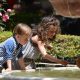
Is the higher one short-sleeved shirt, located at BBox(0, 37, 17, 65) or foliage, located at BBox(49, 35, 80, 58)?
short-sleeved shirt, located at BBox(0, 37, 17, 65)

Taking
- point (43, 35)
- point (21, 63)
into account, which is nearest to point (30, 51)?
point (21, 63)

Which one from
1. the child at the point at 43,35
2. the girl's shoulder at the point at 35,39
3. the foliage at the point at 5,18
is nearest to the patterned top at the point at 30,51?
the child at the point at 43,35

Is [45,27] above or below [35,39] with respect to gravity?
above

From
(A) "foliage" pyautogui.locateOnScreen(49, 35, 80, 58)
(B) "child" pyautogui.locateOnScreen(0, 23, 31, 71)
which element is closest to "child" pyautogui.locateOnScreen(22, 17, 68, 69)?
(B) "child" pyautogui.locateOnScreen(0, 23, 31, 71)

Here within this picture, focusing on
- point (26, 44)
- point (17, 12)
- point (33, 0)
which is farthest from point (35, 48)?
point (33, 0)

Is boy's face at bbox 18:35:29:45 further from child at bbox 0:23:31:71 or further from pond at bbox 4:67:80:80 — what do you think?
pond at bbox 4:67:80:80

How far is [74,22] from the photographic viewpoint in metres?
19.6

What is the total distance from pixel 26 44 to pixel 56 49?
19.2 ft

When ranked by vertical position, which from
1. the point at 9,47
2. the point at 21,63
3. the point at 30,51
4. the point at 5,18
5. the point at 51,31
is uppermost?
the point at 51,31

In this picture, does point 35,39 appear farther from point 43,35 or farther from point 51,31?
point 51,31

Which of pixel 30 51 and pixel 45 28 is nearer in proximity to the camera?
pixel 45 28

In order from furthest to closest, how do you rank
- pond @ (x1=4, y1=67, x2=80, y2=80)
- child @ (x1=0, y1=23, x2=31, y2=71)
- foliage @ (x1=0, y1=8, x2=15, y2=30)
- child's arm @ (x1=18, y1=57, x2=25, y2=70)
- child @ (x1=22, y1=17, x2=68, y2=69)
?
foliage @ (x1=0, y1=8, x2=15, y2=30), child's arm @ (x1=18, y1=57, x2=25, y2=70), child @ (x1=22, y1=17, x2=68, y2=69), child @ (x1=0, y1=23, x2=31, y2=71), pond @ (x1=4, y1=67, x2=80, y2=80)

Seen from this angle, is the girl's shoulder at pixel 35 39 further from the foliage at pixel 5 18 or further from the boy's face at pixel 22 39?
the foliage at pixel 5 18

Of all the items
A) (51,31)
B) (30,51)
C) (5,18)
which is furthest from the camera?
(5,18)
